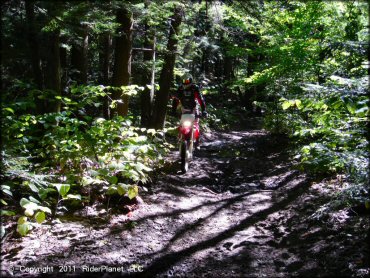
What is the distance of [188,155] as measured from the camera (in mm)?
9086

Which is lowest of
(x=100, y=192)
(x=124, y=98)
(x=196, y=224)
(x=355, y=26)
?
(x=196, y=224)

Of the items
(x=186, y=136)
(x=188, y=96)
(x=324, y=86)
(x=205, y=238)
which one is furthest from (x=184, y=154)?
(x=324, y=86)

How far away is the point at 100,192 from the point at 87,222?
79 centimetres

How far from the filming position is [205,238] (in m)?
5.31

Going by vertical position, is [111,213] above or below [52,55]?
below

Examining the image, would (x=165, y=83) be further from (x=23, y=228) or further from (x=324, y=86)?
(x=23, y=228)

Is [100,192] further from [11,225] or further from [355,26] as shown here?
[355,26]

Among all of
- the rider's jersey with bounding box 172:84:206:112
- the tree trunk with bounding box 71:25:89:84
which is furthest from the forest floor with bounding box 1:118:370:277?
the tree trunk with bounding box 71:25:89:84

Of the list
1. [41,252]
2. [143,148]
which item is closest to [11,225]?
[41,252]

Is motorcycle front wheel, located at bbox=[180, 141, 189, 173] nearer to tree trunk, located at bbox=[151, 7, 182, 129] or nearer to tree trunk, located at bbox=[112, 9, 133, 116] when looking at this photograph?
tree trunk, located at bbox=[112, 9, 133, 116]

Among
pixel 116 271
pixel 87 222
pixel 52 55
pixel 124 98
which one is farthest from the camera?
pixel 124 98

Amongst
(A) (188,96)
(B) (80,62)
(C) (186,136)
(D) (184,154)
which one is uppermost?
(B) (80,62)

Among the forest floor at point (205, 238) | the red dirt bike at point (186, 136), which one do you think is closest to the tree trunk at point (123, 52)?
the red dirt bike at point (186, 136)

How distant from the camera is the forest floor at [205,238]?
13.5ft
